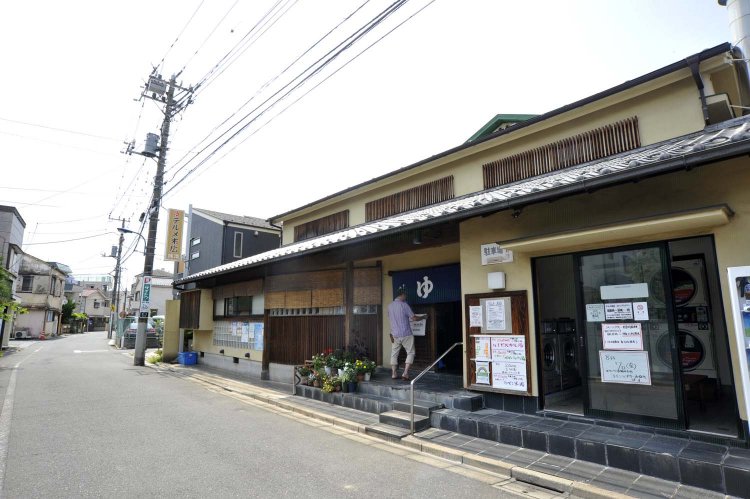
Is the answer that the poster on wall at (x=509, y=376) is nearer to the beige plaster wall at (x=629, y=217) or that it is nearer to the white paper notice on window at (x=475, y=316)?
the beige plaster wall at (x=629, y=217)

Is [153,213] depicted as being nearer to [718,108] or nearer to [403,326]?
[403,326]

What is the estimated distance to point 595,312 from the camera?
5879 mm

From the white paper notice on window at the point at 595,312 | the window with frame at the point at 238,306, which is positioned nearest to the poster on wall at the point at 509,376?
the white paper notice on window at the point at 595,312

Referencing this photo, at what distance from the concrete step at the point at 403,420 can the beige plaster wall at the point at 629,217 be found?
6.08 feet

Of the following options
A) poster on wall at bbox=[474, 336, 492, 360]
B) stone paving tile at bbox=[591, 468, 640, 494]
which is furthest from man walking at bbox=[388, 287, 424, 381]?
stone paving tile at bbox=[591, 468, 640, 494]

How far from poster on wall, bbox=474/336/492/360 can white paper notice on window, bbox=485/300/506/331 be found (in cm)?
21

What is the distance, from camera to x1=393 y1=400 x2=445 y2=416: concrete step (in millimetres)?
6785

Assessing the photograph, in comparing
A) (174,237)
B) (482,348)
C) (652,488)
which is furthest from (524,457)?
(174,237)

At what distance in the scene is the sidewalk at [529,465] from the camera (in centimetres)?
413

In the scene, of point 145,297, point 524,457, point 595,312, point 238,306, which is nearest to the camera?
point 524,457

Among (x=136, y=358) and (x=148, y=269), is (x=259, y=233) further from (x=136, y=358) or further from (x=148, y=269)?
(x=136, y=358)

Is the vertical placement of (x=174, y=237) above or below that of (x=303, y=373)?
above

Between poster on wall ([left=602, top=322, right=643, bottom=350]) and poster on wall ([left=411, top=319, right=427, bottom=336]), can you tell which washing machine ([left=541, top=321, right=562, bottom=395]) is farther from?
poster on wall ([left=411, top=319, right=427, bottom=336])

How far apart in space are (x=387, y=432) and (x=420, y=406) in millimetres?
785
